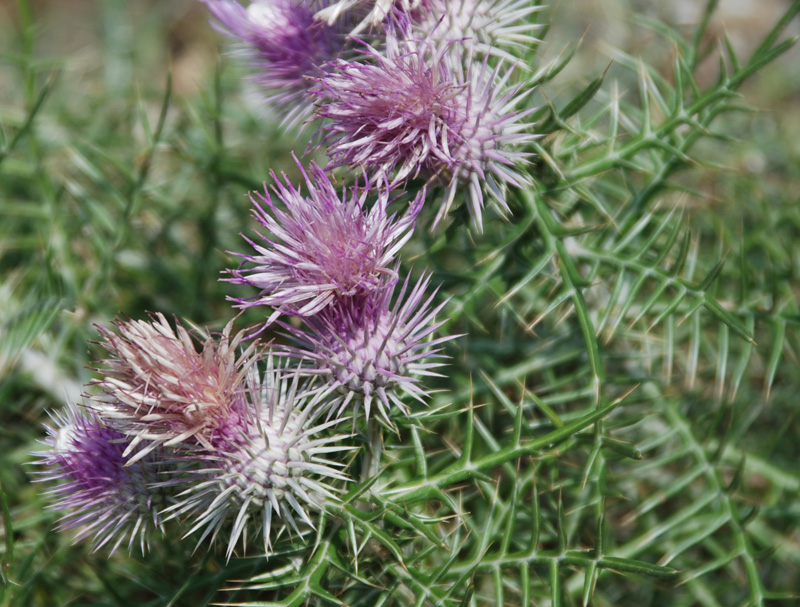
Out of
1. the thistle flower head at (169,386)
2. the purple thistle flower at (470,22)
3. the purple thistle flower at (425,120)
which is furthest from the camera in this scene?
the purple thistle flower at (470,22)

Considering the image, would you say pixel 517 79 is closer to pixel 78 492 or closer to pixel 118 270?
pixel 78 492

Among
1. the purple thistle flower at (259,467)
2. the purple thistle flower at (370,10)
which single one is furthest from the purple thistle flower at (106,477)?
the purple thistle flower at (370,10)

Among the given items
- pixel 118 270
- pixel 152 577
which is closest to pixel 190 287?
pixel 118 270

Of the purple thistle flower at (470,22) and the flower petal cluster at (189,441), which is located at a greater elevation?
the purple thistle flower at (470,22)

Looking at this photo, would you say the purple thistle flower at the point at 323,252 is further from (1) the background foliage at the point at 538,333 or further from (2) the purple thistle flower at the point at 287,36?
(2) the purple thistle flower at the point at 287,36

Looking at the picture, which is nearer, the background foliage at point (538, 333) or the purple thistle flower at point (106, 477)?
the purple thistle flower at point (106, 477)

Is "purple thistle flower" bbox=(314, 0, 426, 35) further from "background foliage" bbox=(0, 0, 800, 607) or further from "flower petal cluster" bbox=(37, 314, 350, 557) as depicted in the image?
"flower petal cluster" bbox=(37, 314, 350, 557)

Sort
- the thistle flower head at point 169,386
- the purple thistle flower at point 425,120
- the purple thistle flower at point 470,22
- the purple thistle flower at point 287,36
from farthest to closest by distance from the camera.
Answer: the purple thistle flower at point 287,36 → the purple thistle flower at point 470,22 → the purple thistle flower at point 425,120 → the thistle flower head at point 169,386
